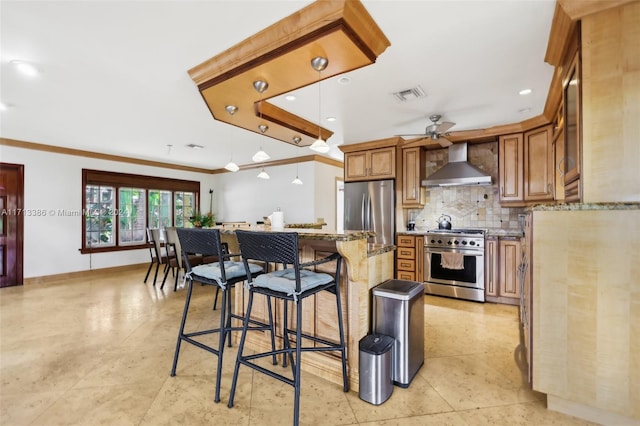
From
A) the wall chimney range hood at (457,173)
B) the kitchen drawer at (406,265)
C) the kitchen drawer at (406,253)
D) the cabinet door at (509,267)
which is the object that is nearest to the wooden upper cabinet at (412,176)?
the wall chimney range hood at (457,173)

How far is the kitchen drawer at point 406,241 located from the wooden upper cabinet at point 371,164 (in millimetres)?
982

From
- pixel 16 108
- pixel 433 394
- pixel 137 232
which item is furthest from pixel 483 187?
pixel 137 232

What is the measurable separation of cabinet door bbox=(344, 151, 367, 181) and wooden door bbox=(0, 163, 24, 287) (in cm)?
543

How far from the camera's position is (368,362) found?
1.79m

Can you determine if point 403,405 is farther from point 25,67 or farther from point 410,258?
point 25,67

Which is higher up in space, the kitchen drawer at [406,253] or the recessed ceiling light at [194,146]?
the recessed ceiling light at [194,146]

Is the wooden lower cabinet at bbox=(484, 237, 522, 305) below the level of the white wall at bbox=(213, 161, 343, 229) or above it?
below

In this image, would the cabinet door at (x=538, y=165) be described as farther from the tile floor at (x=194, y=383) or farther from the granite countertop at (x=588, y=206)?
the granite countertop at (x=588, y=206)

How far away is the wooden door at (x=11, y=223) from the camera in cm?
467

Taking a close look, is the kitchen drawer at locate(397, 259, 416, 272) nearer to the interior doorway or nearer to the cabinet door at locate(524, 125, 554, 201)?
the cabinet door at locate(524, 125, 554, 201)

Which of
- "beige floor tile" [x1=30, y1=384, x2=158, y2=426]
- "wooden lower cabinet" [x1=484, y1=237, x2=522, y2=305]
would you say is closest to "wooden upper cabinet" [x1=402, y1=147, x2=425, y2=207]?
"wooden lower cabinet" [x1=484, y1=237, x2=522, y2=305]

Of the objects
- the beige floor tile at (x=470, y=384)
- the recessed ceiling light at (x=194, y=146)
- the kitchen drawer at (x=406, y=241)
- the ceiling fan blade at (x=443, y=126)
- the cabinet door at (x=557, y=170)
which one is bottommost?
the beige floor tile at (x=470, y=384)

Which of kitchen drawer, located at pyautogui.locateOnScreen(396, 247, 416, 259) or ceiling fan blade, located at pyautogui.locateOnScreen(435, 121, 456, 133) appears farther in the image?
kitchen drawer, located at pyautogui.locateOnScreen(396, 247, 416, 259)

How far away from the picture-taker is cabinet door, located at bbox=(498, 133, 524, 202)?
394 centimetres
